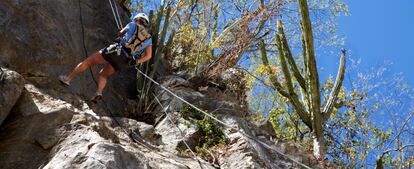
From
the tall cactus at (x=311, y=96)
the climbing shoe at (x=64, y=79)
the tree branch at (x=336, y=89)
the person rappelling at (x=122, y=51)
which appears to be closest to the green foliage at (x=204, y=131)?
the person rappelling at (x=122, y=51)

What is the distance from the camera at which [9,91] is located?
5.23m

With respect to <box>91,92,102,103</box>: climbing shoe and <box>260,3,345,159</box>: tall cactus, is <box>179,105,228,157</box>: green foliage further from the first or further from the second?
<box>260,3,345,159</box>: tall cactus

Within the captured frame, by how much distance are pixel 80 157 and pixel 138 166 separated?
61 cm

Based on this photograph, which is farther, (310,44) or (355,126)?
(355,126)

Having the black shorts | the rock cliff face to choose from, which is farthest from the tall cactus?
the black shorts

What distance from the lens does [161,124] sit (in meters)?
7.49

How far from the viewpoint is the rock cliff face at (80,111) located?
16.3ft

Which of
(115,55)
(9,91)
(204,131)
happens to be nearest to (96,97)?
(115,55)

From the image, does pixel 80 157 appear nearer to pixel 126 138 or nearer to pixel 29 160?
pixel 29 160

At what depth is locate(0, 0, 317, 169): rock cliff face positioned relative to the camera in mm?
4969

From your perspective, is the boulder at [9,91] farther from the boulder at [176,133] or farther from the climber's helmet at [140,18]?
the boulder at [176,133]

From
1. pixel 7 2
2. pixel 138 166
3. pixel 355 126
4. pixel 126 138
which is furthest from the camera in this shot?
pixel 355 126

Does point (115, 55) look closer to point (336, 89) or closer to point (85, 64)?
point (85, 64)

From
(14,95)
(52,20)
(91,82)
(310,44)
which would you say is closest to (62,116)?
(14,95)
